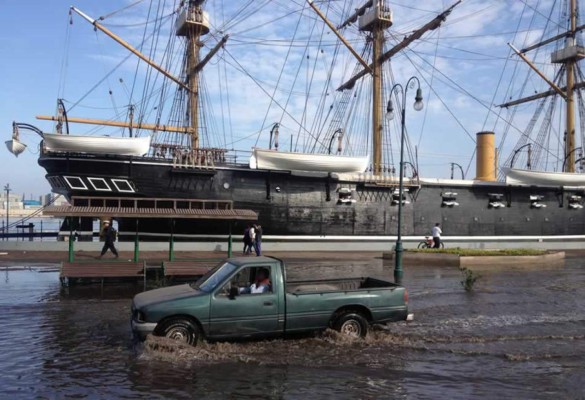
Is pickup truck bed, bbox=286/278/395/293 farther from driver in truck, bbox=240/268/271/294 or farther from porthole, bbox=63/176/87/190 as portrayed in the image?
porthole, bbox=63/176/87/190

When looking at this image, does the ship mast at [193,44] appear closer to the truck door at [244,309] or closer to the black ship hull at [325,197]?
the black ship hull at [325,197]

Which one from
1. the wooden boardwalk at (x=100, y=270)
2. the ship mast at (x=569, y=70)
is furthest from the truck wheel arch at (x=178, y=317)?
the ship mast at (x=569, y=70)

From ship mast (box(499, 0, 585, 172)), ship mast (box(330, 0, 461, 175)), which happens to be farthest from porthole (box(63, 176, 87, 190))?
ship mast (box(499, 0, 585, 172))

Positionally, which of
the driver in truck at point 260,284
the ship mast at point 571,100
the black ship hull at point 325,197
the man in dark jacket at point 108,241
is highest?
the ship mast at point 571,100

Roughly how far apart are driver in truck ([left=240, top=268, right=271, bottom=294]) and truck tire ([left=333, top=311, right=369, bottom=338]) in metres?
1.36

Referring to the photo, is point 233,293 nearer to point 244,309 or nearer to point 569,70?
point 244,309

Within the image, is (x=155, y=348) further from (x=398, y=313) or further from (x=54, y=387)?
(x=398, y=313)

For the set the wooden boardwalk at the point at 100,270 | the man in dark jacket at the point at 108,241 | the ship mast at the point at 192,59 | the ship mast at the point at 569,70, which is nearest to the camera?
the wooden boardwalk at the point at 100,270

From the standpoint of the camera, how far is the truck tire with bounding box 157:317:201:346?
755 cm

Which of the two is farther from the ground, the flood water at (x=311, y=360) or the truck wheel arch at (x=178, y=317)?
the truck wheel arch at (x=178, y=317)

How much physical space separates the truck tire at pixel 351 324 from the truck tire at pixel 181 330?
2.36m

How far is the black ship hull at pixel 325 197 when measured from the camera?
23.5 metres

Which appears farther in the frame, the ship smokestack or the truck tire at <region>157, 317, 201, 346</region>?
the ship smokestack

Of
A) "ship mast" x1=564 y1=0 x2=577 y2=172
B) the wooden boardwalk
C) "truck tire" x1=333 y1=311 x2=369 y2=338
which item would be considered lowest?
"truck tire" x1=333 y1=311 x2=369 y2=338
